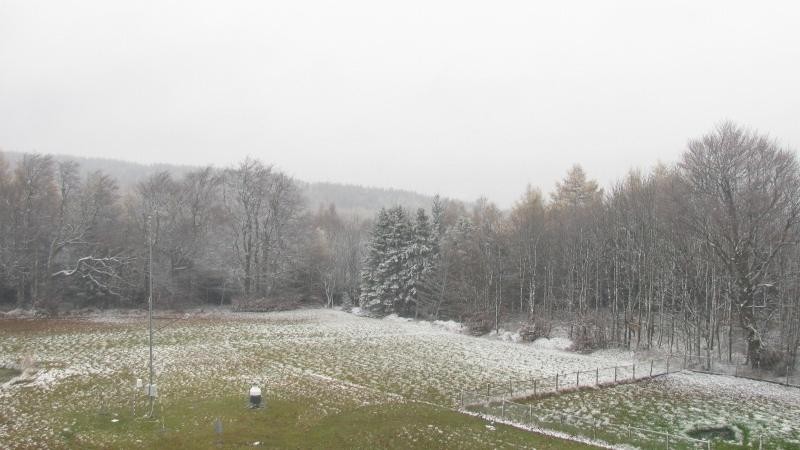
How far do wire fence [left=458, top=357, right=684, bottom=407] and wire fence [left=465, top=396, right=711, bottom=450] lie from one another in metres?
1.24

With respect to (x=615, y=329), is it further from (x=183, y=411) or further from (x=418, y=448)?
(x=183, y=411)

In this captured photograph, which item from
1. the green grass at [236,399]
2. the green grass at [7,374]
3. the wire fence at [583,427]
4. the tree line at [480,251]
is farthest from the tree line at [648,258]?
the green grass at [7,374]

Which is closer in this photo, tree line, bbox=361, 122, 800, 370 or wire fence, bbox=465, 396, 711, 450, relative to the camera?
wire fence, bbox=465, 396, 711, 450

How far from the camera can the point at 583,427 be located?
19266 millimetres

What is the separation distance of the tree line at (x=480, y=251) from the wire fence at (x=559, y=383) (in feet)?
21.2

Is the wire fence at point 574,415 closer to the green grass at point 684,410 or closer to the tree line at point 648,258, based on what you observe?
the green grass at point 684,410

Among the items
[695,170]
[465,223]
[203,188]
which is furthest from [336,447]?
[203,188]

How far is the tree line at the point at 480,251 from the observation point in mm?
32188

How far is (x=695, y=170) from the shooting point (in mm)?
33938

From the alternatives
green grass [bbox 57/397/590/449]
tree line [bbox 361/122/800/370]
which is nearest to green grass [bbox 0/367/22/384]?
green grass [bbox 57/397/590/449]

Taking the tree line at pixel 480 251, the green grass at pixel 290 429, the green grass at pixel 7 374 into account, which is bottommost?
the green grass at pixel 7 374

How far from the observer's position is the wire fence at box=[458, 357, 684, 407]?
77.3ft

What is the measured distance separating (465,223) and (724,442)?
42.8m

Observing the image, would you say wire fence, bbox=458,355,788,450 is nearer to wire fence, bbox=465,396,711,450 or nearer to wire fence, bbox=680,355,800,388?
wire fence, bbox=465,396,711,450
